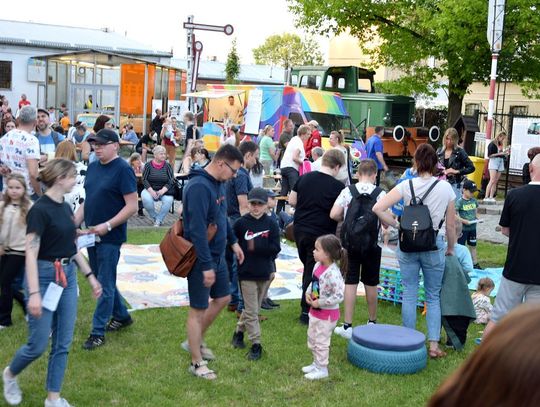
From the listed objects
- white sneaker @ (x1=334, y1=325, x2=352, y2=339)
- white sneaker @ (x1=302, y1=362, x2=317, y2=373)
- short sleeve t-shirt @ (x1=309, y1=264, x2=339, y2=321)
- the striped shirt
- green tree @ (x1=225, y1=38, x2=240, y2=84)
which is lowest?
white sneaker @ (x1=302, y1=362, x2=317, y2=373)

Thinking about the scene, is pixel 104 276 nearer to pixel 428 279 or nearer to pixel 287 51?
pixel 428 279

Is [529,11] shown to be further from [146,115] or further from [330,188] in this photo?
[330,188]

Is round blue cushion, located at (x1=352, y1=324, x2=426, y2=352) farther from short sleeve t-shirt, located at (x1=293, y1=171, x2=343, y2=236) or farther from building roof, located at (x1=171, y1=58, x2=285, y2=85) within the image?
building roof, located at (x1=171, y1=58, x2=285, y2=85)

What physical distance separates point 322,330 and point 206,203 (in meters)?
1.46

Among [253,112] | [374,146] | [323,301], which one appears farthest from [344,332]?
[253,112]

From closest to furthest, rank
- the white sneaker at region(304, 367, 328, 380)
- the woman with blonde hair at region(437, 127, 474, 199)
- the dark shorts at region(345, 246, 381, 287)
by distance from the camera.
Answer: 1. the white sneaker at region(304, 367, 328, 380)
2. the dark shorts at region(345, 246, 381, 287)
3. the woman with blonde hair at region(437, 127, 474, 199)

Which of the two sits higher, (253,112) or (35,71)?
(35,71)

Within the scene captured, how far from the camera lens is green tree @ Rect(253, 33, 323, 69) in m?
70.8

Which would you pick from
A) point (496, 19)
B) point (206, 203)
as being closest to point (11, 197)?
point (206, 203)

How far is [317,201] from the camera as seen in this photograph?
277 inches

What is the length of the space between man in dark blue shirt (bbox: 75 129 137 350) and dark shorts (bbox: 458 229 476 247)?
561 cm

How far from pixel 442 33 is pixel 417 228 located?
54.9 feet

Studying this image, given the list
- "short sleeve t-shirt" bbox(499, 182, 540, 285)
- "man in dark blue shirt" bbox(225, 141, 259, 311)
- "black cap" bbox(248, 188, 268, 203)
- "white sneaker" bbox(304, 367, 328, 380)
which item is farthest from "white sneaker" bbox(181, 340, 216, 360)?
"short sleeve t-shirt" bbox(499, 182, 540, 285)

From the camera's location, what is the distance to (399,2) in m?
24.3
